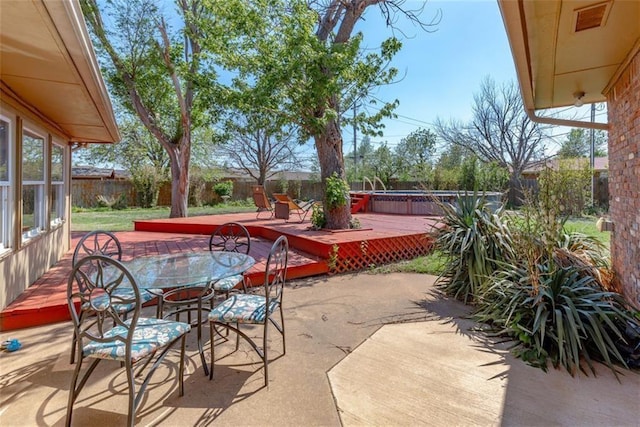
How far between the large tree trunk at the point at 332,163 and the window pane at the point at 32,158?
4.27 metres

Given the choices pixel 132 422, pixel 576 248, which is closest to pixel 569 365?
pixel 576 248

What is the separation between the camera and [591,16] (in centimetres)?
216

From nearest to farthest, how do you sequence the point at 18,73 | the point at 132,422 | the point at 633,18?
the point at 132,422 → the point at 633,18 → the point at 18,73

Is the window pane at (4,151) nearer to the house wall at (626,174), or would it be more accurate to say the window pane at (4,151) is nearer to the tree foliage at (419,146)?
the house wall at (626,174)

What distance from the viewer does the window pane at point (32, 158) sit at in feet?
12.7

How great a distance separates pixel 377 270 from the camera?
5.28m

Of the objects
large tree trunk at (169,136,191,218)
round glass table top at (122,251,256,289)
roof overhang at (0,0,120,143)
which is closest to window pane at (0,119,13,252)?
roof overhang at (0,0,120,143)

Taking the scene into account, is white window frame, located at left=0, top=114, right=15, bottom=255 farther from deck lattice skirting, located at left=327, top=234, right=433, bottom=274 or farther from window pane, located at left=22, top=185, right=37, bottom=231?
deck lattice skirting, located at left=327, top=234, right=433, bottom=274

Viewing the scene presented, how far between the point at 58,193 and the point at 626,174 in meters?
7.57

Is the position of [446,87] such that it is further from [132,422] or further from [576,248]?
[132,422]

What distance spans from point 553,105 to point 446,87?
15.2 m

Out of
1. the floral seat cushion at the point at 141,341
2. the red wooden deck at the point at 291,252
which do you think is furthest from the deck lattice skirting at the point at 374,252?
the floral seat cushion at the point at 141,341

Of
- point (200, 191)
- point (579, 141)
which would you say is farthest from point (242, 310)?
point (579, 141)

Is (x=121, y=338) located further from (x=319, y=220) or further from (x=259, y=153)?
(x=259, y=153)
